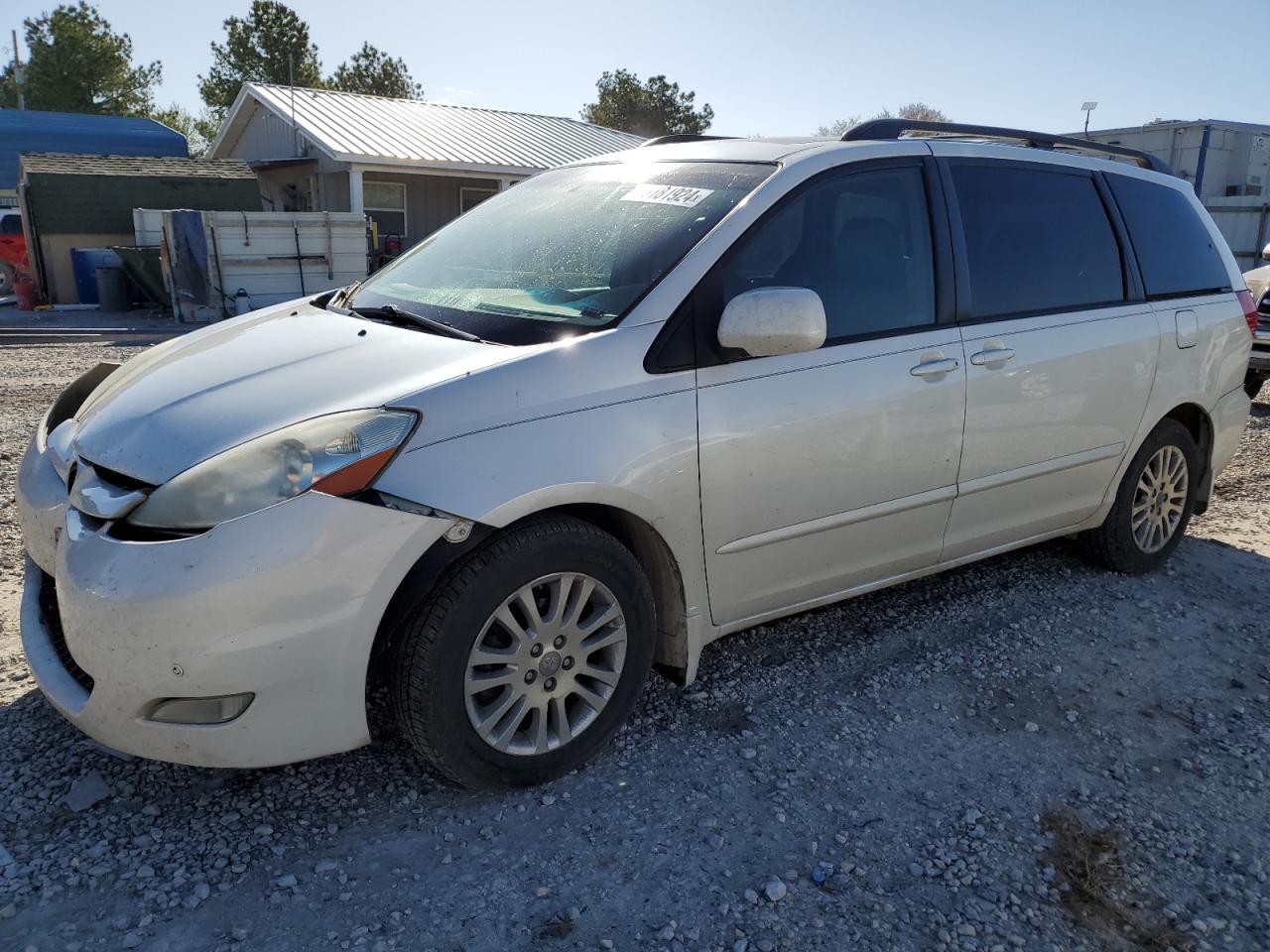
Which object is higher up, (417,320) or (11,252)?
(417,320)

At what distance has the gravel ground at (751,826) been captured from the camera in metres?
2.28

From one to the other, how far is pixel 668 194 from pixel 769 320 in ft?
2.38

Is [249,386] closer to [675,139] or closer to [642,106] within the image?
[675,139]

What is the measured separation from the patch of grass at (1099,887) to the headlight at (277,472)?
2.02 meters

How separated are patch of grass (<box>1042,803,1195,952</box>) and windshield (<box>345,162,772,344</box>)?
1.90 meters

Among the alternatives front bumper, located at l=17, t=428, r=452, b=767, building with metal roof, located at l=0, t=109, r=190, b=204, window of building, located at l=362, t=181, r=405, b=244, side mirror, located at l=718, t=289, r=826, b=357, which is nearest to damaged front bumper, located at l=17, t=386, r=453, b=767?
front bumper, located at l=17, t=428, r=452, b=767

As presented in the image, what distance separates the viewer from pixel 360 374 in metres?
2.62

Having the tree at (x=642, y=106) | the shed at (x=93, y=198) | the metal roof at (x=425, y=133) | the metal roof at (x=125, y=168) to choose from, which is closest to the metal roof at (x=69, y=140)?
the metal roof at (x=425, y=133)

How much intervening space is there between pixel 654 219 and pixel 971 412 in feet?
4.37

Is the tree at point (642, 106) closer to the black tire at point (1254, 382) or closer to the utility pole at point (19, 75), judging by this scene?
the utility pole at point (19, 75)

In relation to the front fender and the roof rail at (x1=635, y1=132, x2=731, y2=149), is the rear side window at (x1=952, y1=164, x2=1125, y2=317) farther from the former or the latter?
the front fender

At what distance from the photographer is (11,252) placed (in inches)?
784

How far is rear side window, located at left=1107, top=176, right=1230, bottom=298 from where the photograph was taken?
13.8ft

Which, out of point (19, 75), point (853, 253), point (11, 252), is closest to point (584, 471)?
point (853, 253)
